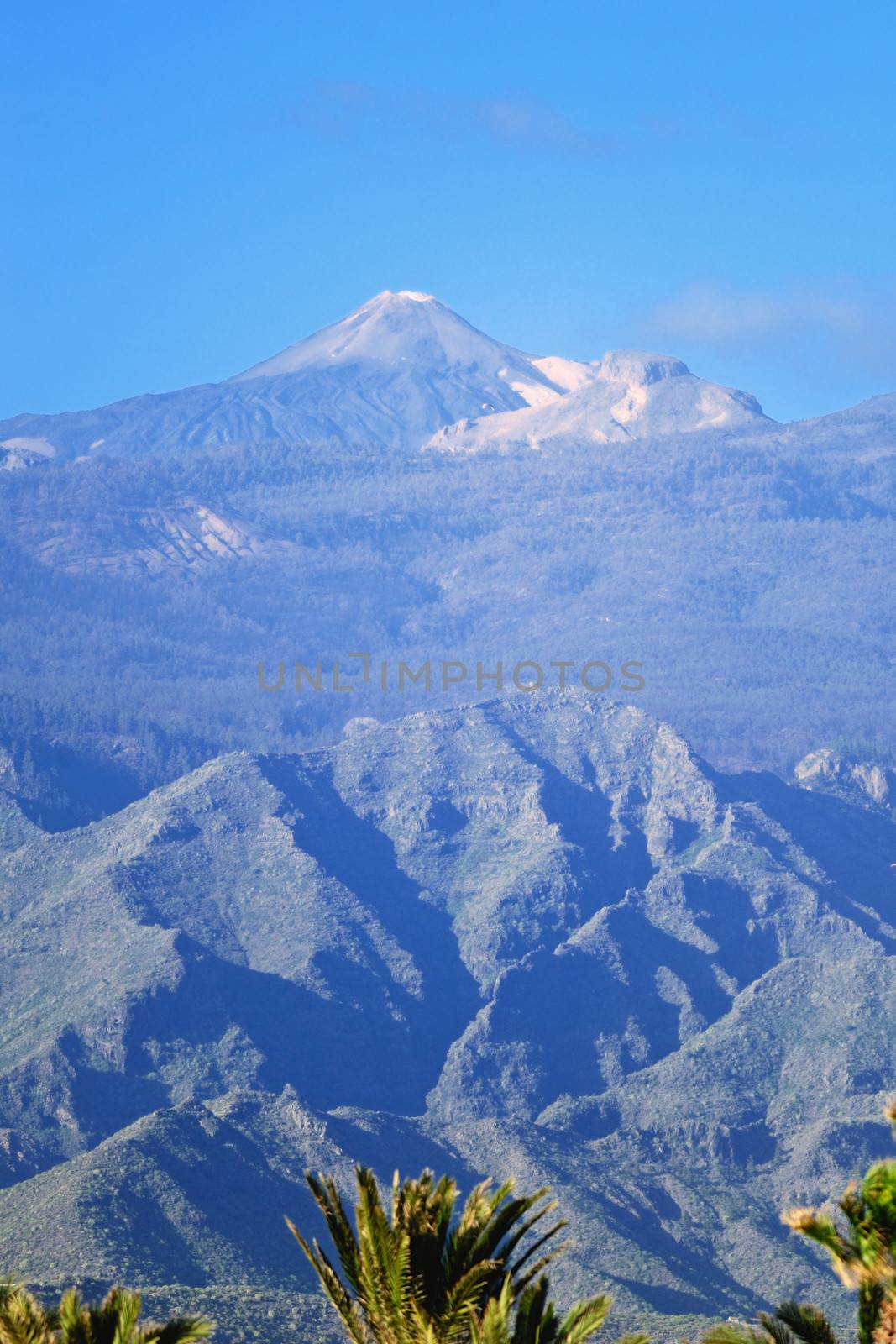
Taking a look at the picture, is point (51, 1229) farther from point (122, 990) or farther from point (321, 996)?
point (321, 996)

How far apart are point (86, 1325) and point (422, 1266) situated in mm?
4973

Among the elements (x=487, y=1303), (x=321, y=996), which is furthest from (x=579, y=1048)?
(x=487, y=1303)

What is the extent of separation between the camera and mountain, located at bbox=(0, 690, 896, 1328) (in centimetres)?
10475

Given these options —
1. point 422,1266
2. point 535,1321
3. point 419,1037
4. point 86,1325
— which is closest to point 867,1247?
point 535,1321

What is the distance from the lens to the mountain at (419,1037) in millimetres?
104750

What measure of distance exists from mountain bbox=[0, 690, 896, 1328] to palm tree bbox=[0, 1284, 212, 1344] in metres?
58.0

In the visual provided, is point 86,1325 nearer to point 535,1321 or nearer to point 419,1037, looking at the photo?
point 535,1321

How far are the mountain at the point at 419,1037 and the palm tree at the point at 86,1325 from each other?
190 feet

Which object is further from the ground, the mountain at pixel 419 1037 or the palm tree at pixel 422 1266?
the palm tree at pixel 422 1266

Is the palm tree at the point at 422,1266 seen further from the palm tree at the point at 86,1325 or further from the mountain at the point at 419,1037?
the mountain at the point at 419,1037

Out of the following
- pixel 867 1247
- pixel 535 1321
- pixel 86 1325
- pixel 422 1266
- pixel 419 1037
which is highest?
pixel 867 1247

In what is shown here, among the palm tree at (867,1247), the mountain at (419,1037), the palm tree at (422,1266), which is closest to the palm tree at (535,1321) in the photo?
the palm tree at (422,1266)

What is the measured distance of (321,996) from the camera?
162m

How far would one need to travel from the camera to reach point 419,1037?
16588 centimetres
